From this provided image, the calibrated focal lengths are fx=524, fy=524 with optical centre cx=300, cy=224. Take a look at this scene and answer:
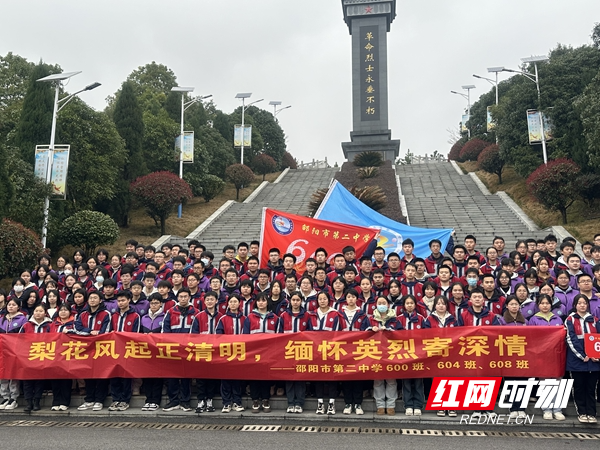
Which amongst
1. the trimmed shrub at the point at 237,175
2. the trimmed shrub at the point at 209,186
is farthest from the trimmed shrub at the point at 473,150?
the trimmed shrub at the point at 209,186

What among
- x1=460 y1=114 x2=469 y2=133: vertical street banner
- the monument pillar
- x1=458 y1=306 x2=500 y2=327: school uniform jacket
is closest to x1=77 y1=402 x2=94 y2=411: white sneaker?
x1=458 y1=306 x2=500 y2=327: school uniform jacket

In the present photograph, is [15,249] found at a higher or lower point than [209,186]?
lower

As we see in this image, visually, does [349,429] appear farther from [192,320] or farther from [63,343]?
[63,343]

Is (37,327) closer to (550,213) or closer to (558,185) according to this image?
(558,185)

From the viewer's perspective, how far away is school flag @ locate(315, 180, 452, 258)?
11250mm

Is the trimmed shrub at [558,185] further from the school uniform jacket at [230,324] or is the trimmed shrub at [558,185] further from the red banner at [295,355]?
the school uniform jacket at [230,324]

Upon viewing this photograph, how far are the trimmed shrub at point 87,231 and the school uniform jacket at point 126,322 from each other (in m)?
9.54

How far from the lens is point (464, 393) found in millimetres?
6391

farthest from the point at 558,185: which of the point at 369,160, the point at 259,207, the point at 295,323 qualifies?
the point at 369,160

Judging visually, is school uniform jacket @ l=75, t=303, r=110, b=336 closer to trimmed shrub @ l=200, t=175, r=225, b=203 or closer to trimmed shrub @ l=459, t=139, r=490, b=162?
trimmed shrub @ l=200, t=175, r=225, b=203

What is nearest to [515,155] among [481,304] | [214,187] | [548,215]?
[548,215]

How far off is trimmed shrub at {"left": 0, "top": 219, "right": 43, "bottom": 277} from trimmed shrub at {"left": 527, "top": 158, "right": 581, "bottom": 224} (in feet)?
51.3

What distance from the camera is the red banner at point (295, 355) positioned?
6.34 metres

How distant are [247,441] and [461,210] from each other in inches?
713
